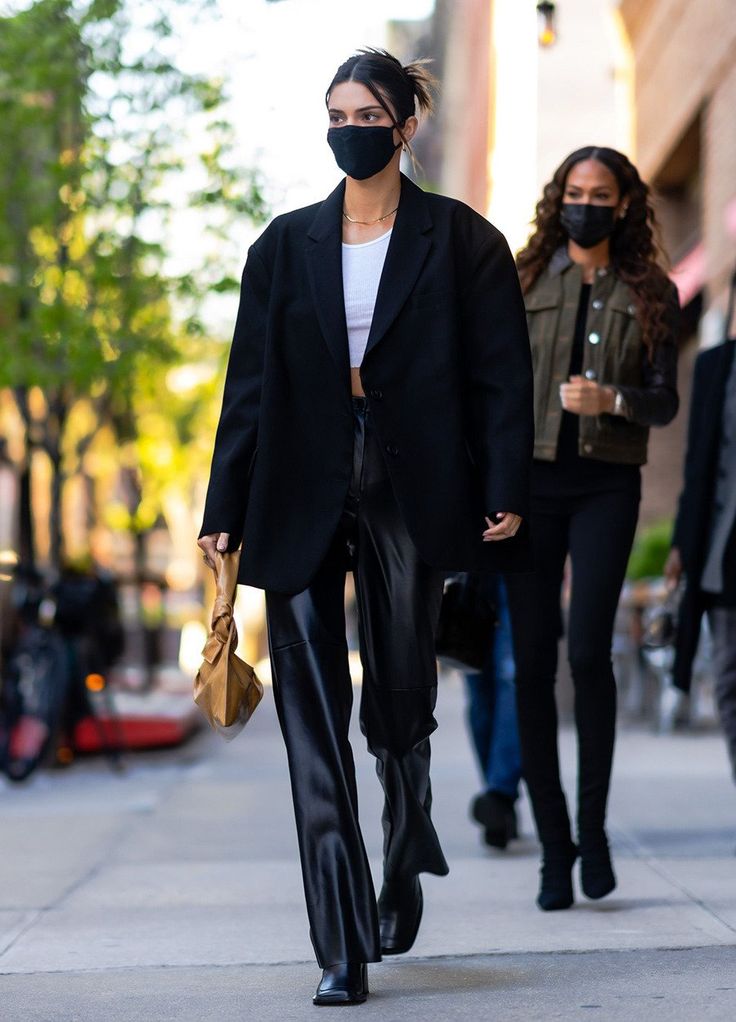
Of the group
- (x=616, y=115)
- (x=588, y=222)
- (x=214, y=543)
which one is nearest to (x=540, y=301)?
(x=588, y=222)

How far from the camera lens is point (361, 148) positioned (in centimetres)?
400

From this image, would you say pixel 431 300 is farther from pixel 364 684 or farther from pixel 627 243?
pixel 627 243

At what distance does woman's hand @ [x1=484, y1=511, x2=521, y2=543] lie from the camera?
4.00m

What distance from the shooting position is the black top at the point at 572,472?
16.6 feet

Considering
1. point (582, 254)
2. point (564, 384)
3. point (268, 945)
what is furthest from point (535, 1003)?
point (582, 254)

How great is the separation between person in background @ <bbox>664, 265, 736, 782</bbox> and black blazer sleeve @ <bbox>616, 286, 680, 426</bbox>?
3.01 feet

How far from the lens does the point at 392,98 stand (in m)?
4.03

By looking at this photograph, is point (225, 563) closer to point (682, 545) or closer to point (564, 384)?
point (564, 384)

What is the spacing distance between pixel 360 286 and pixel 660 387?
1428 millimetres

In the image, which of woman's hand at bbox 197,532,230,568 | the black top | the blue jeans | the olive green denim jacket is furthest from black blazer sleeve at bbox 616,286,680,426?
woman's hand at bbox 197,532,230,568

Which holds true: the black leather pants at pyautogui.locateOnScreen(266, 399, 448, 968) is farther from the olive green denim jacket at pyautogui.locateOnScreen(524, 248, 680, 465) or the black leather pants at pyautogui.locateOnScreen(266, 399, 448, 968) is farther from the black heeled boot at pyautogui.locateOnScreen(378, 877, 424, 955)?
the olive green denim jacket at pyautogui.locateOnScreen(524, 248, 680, 465)

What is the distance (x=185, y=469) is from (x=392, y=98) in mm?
23501

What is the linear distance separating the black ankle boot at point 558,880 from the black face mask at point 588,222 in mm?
1707

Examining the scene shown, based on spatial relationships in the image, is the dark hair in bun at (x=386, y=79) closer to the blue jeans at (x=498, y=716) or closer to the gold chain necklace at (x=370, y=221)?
the gold chain necklace at (x=370, y=221)
